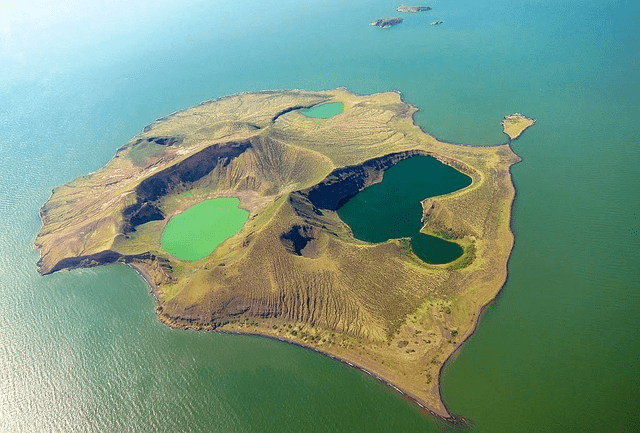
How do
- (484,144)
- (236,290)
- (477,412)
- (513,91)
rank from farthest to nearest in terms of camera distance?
(513,91)
(484,144)
(236,290)
(477,412)

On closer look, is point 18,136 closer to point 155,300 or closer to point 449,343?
point 155,300

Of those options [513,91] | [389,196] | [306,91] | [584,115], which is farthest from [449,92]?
[389,196]

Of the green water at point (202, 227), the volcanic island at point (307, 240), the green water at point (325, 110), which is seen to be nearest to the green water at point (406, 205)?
the volcanic island at point (307, 240)

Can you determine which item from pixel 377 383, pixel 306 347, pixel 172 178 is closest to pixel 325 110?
pixel 172 178

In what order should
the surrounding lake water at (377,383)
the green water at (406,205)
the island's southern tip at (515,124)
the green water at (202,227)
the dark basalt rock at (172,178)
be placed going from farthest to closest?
1. the island's southern tip at (515,124)
2. the dark basalt rock at (172,178)
3. the green water at (202,227)
4. the green water at (406,205)
5. the surrounding lake water at (377,383)

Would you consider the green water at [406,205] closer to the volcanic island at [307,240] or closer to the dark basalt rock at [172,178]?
the volcanic island at [307,240]

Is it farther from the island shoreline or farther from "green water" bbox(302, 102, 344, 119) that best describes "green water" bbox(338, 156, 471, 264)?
"green water" bbox(302, 102, 344, 119)
